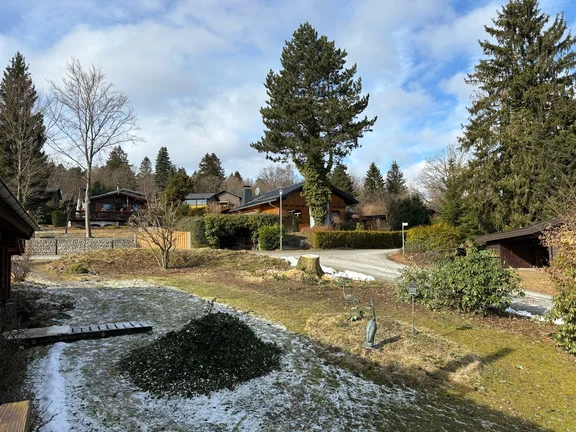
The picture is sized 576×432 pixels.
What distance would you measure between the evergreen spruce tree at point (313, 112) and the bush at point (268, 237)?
6040 mm

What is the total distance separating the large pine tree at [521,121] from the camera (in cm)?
2066

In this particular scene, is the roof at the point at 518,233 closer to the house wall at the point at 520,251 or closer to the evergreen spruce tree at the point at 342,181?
the house wall at the point at 520,251

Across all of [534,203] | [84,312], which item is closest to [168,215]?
[84,312]

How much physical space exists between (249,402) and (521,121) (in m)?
24.5

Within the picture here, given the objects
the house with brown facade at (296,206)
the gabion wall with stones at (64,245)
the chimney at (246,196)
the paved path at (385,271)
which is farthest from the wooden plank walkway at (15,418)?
the chimney at (246,196)

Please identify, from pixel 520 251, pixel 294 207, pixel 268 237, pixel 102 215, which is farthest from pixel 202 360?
pixel 102 215

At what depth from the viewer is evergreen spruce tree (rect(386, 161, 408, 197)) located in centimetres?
5950

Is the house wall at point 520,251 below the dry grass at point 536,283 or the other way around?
the other way around

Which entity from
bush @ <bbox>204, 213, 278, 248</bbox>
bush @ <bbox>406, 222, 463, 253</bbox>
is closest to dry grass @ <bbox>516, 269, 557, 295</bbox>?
bush @ <bbox>406, 222, 463, 253</bbox>

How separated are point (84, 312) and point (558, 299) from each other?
9122 millimetres

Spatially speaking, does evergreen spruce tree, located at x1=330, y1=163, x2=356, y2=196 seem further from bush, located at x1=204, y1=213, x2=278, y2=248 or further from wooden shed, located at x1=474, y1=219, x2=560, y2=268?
wooden shed, located at x1=474, y1=219, x2=560, y2=268

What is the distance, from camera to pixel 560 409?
393 cm

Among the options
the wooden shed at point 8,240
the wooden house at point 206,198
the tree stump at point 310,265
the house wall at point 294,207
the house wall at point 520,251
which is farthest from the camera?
the wooden house at point 206,198

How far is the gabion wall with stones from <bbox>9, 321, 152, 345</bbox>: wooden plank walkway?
18302 millimetres
